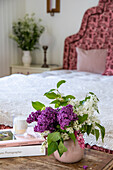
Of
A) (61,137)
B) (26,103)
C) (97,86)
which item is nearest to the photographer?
(61,137)

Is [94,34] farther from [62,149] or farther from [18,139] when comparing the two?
[62,149]

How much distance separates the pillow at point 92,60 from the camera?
11.5ft

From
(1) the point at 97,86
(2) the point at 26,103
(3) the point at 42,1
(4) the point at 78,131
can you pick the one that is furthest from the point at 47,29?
(4) the point at 78,131

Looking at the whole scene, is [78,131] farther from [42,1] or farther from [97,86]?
[42,1]

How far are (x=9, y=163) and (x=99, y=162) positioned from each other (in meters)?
0.38

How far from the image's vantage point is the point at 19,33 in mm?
4520

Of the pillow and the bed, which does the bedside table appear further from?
the pillow

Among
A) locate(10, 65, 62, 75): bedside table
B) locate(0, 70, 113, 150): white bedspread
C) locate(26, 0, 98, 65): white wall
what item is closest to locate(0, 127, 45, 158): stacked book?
locate(0, 70, 113, 150): white bedspread

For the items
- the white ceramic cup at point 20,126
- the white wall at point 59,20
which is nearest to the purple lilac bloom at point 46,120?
the white ceramic cup at point 20,126

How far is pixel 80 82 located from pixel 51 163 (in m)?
1.52

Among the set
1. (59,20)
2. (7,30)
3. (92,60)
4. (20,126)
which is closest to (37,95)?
(20,126)

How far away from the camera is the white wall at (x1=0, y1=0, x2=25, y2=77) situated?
14.2 feet

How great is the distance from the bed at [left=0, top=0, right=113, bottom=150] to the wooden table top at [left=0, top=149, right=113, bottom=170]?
1.10 feet

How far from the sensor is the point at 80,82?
256cm
